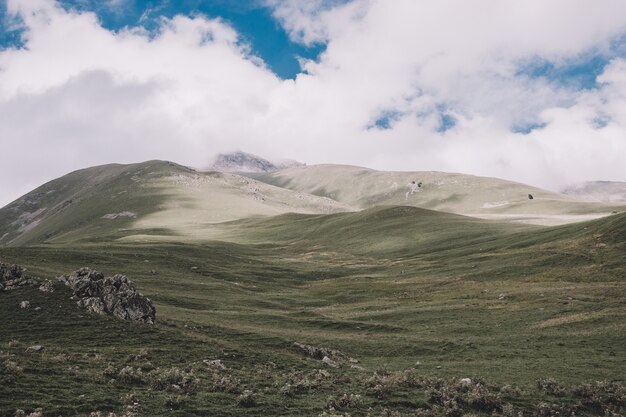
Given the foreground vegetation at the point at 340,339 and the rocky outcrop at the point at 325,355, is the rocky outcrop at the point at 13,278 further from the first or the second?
the rocky outcrop at the point at 325,355

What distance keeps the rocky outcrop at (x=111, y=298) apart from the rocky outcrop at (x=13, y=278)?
11.2 ft

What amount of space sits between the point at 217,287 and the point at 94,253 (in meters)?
28.8

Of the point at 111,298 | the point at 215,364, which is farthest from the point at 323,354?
the point at 111,298

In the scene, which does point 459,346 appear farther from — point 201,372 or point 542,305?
point 201,372

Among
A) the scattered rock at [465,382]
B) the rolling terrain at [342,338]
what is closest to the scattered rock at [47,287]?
the rolling terrain at [342,338]

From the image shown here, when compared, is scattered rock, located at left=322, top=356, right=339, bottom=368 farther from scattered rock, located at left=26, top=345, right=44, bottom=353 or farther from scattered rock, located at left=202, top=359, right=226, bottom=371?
scattered rock, located at left=26, top=345, right=44, bottom=353

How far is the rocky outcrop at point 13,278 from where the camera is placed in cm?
4256

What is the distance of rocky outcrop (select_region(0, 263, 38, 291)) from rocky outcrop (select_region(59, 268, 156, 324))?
3420mm

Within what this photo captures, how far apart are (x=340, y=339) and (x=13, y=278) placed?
103 feet

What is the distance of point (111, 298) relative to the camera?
41562mm

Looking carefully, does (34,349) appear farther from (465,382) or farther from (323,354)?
(465,382)

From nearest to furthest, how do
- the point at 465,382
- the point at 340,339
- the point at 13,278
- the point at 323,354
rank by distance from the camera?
the point at 465,382, the point at 323,354, the point at 13,278, the point at 340,339

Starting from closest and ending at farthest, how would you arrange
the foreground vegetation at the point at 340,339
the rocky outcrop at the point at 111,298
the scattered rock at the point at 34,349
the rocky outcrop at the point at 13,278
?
1. the foreground vegetation at the point at 340,339
2. the scattered rock at the point at 34,349
3. the rocky outcrop at the point at 111,298
4. the rocky outcrop at the point at 13,278

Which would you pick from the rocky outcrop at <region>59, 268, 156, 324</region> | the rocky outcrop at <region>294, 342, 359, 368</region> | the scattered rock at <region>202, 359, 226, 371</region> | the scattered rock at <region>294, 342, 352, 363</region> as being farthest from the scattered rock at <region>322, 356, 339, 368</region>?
the rocky outcrop at <region>59, 268, 156, 324</region>
